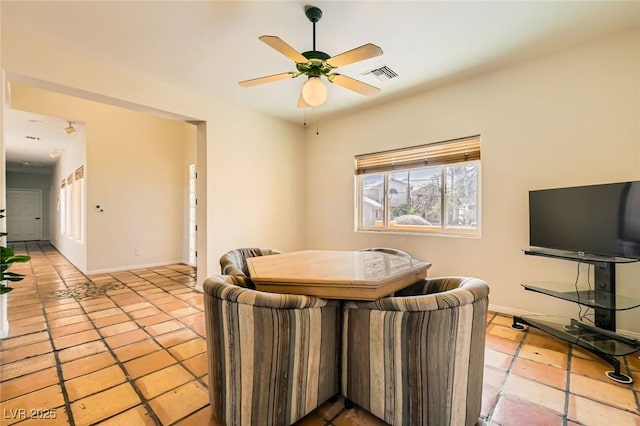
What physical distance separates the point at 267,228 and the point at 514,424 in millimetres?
3727

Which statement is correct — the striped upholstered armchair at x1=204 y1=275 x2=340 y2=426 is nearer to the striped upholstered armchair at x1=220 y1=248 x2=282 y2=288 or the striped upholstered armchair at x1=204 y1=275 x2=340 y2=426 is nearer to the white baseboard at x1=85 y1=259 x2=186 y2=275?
the striped upholstered armchair at x1=220 y1=248 x2=282 y2=288

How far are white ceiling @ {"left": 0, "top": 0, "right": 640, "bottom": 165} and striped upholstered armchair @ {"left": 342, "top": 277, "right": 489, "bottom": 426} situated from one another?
6.94 ft

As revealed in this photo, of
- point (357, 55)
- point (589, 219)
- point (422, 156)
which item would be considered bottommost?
point (589, 219)

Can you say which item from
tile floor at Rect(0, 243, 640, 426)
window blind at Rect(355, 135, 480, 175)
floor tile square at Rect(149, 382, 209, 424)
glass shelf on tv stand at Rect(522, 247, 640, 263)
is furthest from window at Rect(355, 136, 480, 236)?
floor tile square at Rect(149, 382, 209, 424)

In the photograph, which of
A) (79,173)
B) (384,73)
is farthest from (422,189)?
(79,173)

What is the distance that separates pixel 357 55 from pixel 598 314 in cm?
292

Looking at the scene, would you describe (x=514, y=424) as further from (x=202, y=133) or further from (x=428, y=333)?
(x=202, y=133)

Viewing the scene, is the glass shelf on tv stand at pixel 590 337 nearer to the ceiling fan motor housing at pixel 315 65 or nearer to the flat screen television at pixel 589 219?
the flat screen television at pixel 589 219

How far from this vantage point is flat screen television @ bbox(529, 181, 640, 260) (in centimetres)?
210

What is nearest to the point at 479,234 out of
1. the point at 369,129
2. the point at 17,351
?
the point at 369,129

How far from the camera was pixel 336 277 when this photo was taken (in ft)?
4.95

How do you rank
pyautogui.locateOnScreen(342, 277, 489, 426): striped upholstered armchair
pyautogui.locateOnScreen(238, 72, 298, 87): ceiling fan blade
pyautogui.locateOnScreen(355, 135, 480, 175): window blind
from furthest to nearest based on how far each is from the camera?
pyautogui.locateOnScreen(355, 135, 480, 175): window blind < pyautogui.locateOnScreen(238, 72, 298, 87): ceiling fan blade < pyautogui.locateOnScreen(342, 277, 489, 426): striped upholstered armchair

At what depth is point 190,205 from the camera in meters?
6.10

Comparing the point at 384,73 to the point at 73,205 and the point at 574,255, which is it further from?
the point at 73,205
